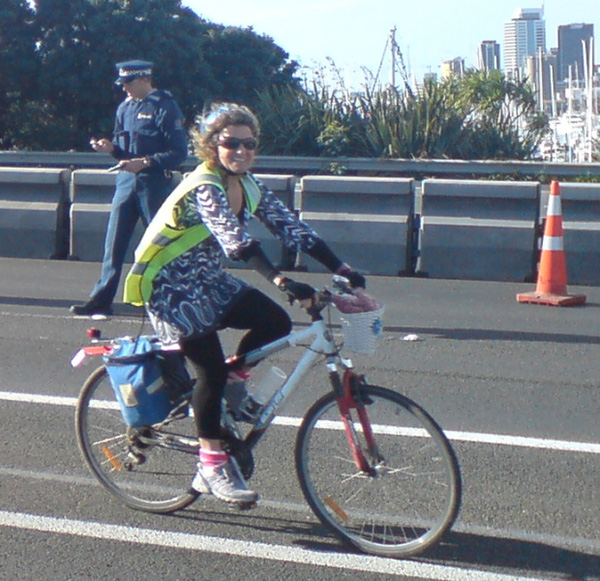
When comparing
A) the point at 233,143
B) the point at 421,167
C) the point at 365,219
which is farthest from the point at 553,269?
the point at 233,143

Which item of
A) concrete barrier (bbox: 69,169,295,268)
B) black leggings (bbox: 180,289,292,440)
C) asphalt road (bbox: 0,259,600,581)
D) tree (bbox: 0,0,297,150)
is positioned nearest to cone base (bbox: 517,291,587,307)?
asphalt road (bbox: 0,259,600,581)

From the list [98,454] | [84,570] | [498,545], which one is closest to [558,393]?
[498,545]

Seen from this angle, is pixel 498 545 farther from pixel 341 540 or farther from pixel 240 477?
pixel 240 477

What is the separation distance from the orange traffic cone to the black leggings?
564cm

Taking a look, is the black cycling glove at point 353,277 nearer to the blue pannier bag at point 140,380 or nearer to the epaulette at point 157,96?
the blue pannier bag at point 140,380

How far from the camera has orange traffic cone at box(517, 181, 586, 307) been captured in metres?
9.75

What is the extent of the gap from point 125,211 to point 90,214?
3.55 meters

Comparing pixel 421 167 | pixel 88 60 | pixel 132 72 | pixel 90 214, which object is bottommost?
pixel 90 214

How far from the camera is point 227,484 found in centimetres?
447

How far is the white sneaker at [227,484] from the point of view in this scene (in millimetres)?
4461

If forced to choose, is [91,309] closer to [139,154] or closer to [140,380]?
[139,154]

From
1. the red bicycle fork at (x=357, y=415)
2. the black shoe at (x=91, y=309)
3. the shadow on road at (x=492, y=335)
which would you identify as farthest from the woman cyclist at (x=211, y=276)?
the black shoe at (x=91, y=309)

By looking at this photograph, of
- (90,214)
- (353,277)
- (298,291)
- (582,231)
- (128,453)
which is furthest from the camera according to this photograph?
(90,214)

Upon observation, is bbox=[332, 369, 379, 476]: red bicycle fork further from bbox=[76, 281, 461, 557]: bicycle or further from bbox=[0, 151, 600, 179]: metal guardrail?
bbox=[0, 151, 600, 179]: metal guardrail
